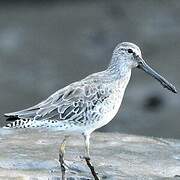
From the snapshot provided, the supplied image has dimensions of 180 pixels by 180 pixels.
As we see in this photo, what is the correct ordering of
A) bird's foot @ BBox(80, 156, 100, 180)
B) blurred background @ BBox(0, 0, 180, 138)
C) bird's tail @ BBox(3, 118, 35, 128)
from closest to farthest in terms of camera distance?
bird's tail @ BBox(3, 118, 35, 128)
bird's foot @ BBox(80, 156, 100, 180)
blurred background @ BBox(0, 0, 180, 138)

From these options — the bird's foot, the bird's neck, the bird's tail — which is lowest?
the bird's foot

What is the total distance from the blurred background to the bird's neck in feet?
20.6

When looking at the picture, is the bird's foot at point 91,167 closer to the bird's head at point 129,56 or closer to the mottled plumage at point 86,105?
the mottled plumage at point 86,105

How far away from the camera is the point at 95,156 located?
1313 cm

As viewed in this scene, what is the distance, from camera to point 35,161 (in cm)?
1255

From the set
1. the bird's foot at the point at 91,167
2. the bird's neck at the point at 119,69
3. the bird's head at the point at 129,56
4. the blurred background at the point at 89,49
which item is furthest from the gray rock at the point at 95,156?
the blurred background at the point at 89,49

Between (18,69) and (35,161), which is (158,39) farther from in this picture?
(35,161)

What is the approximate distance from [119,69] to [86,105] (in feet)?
2.21

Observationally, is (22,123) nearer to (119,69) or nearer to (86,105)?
(86,105)

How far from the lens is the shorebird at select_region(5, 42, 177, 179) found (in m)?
12.0

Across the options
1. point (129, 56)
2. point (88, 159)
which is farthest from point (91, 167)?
point (129, 56)

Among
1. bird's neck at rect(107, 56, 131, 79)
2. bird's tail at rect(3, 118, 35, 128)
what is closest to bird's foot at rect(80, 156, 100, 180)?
bird's tail at rect(3, 118, 35, 128)

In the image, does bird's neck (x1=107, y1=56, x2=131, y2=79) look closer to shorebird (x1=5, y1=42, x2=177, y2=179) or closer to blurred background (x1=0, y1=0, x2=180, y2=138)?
shorebird (x1=5, y1=42, x2=177, y2=179)

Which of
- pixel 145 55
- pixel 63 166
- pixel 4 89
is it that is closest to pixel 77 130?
pixel 63 166
